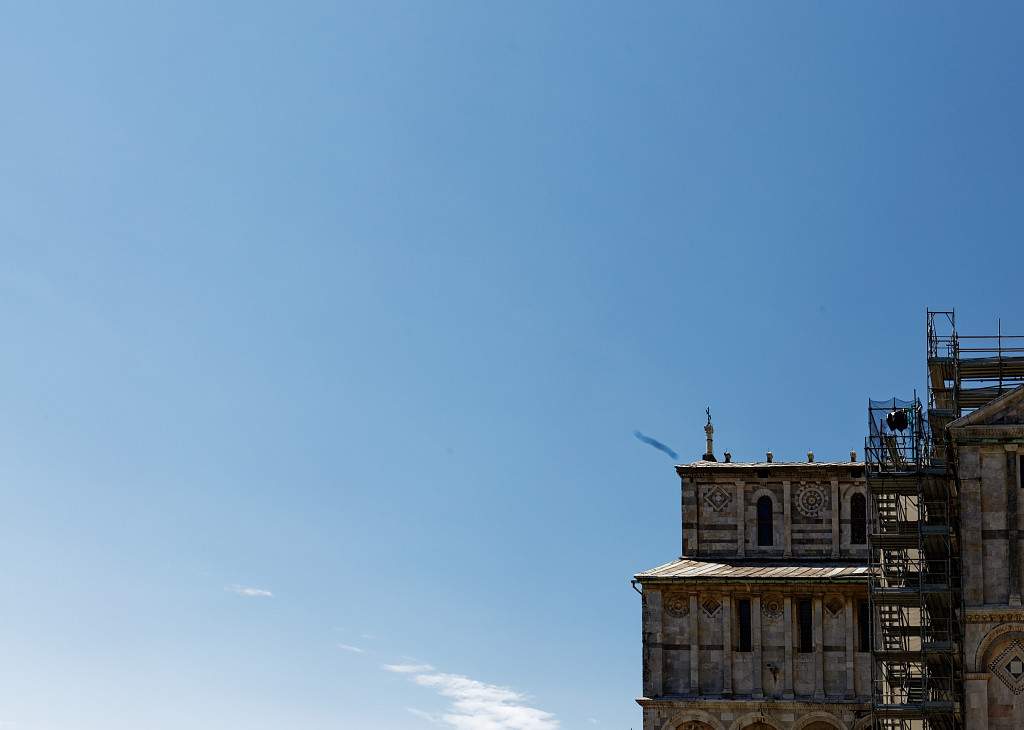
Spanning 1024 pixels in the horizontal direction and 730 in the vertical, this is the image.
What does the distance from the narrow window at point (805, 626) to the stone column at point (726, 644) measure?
2.50 meters

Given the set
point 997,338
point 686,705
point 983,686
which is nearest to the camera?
point 983,686

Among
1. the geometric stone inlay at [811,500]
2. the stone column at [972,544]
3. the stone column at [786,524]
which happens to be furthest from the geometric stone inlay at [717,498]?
the stone column at [972,544]

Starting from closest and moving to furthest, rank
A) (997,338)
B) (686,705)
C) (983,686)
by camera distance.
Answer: (983,686) → (997,338) → (686,705)

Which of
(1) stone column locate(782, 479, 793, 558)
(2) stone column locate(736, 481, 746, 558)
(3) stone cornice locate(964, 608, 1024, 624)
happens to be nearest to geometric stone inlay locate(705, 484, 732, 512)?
(2) stone column locate(736, 481, 746, 558)

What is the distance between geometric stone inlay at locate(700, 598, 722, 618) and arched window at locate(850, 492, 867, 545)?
577cm

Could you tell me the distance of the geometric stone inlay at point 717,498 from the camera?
2454 inches

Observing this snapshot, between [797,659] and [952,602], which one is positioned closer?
[952,602]

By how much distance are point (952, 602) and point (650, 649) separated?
16152mm

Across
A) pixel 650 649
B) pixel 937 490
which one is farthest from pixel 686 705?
pixel 937 490

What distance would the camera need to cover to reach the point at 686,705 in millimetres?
58188

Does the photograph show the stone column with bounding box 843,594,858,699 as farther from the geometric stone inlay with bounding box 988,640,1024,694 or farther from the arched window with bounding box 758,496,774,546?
the geometric stone inlay with bounding box 988,640,1024,694

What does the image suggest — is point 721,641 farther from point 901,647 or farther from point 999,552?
point 999,552

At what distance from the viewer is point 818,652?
2288 inches

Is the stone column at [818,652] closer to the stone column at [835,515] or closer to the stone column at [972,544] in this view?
the stone column at [835,515]
